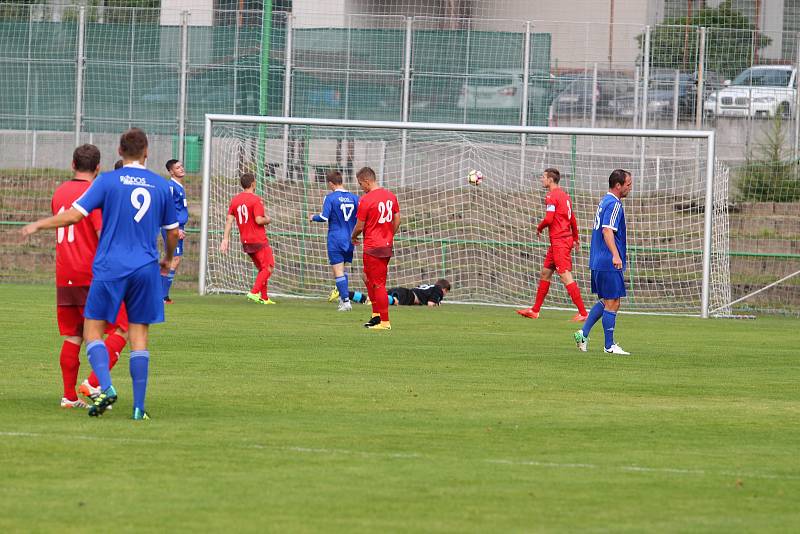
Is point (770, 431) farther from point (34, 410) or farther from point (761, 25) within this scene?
point (761, 25)

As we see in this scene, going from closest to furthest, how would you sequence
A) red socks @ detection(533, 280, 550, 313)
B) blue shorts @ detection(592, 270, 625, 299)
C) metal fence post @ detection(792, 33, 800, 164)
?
1. blue shorts @ detection(592, 270, 625, 299)
2. red socks @ detection(533, 280, 550, 313)
3. metal fence post @ detection(792, 33, 800, 164)

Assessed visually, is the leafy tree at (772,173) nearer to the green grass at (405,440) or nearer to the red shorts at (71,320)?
the green grass at (405,440)

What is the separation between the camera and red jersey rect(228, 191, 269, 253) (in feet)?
71.7

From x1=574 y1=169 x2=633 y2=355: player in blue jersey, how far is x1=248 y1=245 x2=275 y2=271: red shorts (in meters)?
7.58

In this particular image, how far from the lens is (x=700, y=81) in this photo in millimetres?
27953

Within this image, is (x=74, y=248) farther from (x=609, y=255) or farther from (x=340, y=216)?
(x=340, y=216)

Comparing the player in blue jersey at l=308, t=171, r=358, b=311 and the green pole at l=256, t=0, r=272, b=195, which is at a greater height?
the green pole at l=256, t=0, r=272, b=195

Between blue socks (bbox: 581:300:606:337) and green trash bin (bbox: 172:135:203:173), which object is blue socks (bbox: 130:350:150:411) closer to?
blue socks (bbox: 581:300:606:337)

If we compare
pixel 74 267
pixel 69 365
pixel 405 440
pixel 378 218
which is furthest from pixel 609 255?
pixel 69 365

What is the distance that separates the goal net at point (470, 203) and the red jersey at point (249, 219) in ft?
9.01

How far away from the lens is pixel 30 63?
28.9m

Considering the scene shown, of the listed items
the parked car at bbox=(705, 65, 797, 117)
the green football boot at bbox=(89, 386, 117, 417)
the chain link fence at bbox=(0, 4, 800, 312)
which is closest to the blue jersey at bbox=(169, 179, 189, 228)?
the chain link fence at bbox=(0, 4, 800, 312)

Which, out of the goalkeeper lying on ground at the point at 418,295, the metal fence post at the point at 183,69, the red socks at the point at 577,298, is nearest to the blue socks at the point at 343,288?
the goalkeeper lying on ground at the point at 418,295

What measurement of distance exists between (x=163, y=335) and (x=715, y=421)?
7.79 metres
